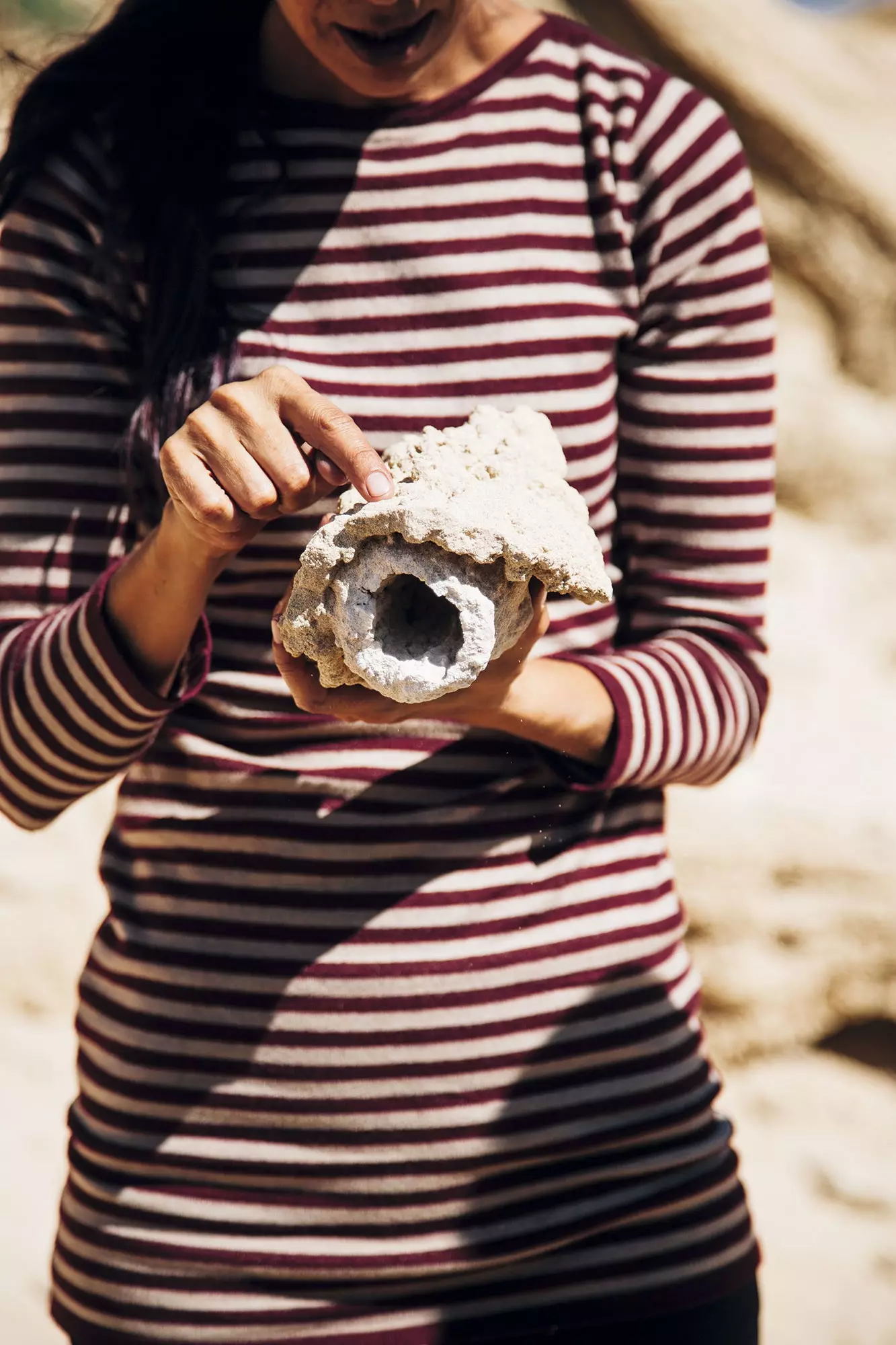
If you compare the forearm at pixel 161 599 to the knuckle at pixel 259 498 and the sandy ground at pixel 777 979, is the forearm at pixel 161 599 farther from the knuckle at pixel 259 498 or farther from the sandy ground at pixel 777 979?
the sandy ground at pixel 777 979

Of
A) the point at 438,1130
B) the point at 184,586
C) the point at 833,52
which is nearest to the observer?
the point at 184,586

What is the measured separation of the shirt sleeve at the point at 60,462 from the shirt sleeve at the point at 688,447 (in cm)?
44

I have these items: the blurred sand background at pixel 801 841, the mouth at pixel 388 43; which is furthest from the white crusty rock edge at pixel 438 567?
the blurred sand background at pixel 801 841

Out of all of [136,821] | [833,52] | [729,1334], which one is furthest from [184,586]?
[833,52]

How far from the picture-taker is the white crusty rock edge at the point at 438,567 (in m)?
1.12

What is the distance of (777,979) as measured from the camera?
3455 millimetres

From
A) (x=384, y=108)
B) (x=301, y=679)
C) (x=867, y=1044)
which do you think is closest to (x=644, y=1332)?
(x=301, y=679)

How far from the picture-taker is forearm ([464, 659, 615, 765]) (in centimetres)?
130

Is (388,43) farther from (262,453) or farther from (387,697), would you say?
(387,697)

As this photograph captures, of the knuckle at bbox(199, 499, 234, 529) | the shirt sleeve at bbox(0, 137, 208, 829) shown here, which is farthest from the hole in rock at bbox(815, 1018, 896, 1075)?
the knuckle at bbox(199, 499, 234, 529)

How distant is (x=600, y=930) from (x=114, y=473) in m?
0.64

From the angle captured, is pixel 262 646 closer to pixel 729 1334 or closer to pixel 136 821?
pixel 136 821

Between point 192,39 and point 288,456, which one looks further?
point 192,39

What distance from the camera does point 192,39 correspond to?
1.46 m
